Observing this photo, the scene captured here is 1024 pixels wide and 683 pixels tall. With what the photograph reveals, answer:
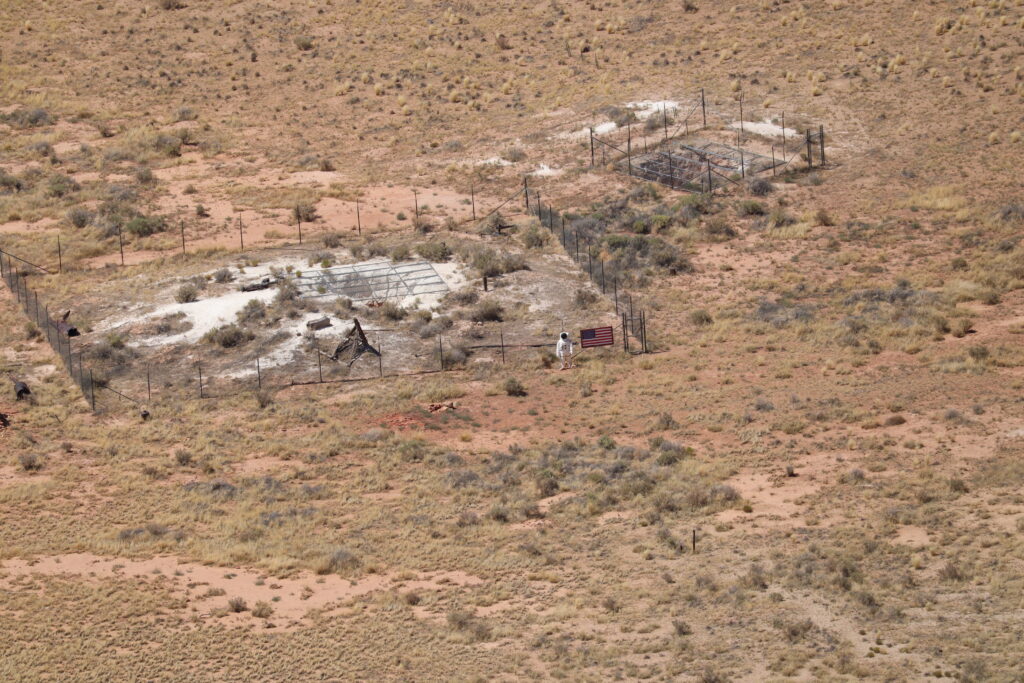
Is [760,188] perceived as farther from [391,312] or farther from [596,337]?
[391,312]

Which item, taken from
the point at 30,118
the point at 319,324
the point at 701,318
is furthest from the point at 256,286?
the point at 30,118

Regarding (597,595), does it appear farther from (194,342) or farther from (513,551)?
(194,342)

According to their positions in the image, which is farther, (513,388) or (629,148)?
(629,148)

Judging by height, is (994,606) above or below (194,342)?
below

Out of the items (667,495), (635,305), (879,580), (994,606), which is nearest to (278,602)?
(667,495)

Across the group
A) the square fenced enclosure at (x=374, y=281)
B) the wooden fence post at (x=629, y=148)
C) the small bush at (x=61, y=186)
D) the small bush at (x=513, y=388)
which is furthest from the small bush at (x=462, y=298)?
the small bush at (x=61, y=186)

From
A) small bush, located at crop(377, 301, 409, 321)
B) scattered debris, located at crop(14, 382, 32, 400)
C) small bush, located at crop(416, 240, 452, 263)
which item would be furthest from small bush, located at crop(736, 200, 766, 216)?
scattered debris, located at crop(14, 382, 32, 400)

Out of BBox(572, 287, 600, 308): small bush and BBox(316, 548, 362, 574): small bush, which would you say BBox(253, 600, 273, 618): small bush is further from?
BBox(572, 287, 600, 308): small bush

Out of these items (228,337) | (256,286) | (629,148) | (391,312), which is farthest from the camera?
(629,148)
